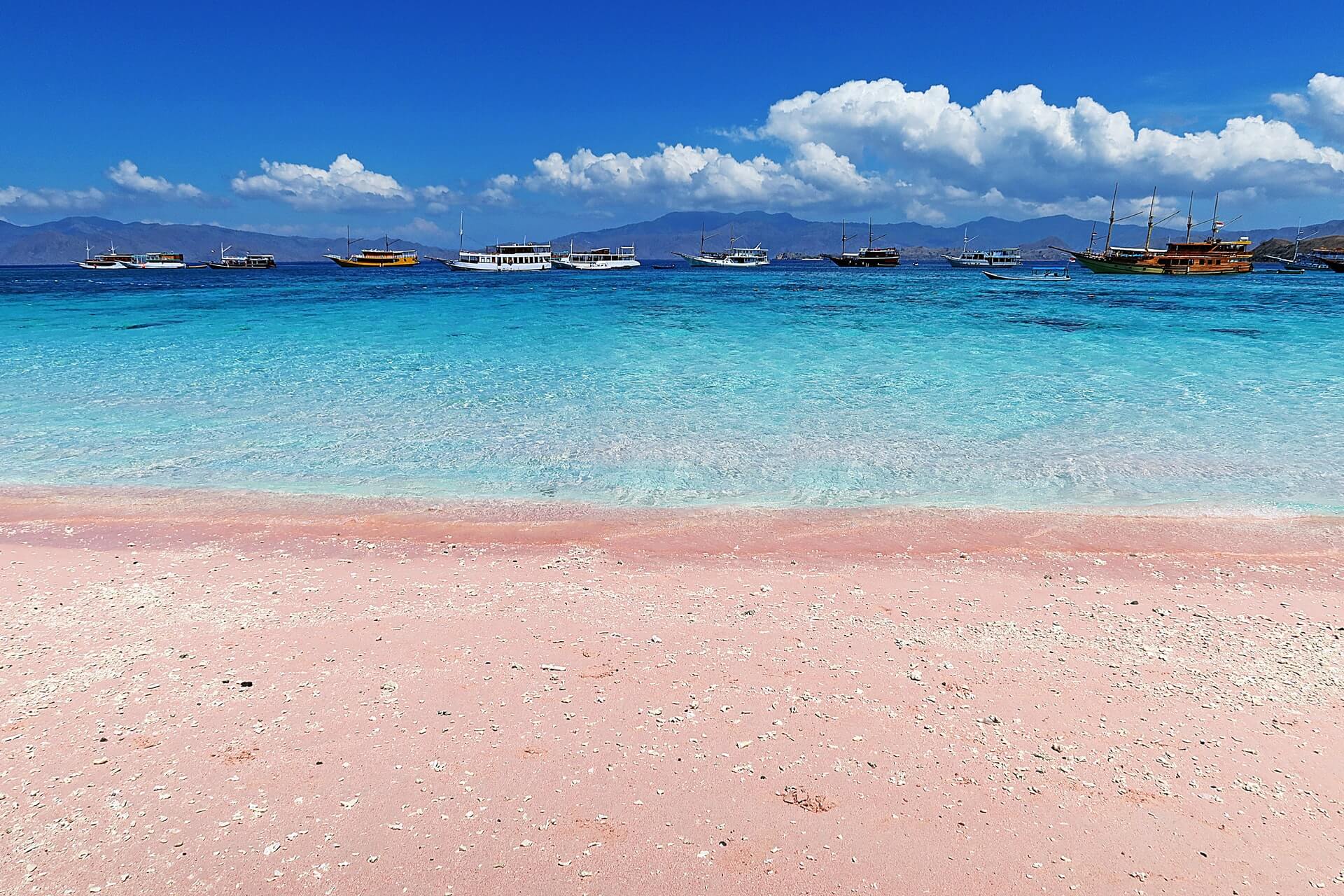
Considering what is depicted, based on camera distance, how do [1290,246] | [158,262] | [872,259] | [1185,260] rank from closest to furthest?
[1185,260]
[872,259]
[158,262]
[1290,246]

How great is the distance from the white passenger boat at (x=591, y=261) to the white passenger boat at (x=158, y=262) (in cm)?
6545

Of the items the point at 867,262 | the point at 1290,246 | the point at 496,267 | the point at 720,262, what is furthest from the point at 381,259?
the point at 1290,246

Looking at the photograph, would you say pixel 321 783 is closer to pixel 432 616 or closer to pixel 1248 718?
A: pixel 432 616

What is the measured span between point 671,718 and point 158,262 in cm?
14552

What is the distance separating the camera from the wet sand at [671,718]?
305cm

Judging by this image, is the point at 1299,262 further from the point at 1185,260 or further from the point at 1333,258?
the point at 1185,260

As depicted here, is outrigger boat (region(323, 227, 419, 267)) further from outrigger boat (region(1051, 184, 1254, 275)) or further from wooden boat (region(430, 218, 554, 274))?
outrigger boat (region(1051, 184, 1254, 275))

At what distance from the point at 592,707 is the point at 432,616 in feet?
5.55

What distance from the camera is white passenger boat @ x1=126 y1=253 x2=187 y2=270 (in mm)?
114625

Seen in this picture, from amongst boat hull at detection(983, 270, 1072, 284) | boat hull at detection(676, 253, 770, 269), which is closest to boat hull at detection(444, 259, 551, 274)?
boat hull at detection(676, 253, 770, 269)

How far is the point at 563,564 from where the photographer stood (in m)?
6.23

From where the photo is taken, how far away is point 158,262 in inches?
4673

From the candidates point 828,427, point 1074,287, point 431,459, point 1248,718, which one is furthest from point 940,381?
point 1074,287

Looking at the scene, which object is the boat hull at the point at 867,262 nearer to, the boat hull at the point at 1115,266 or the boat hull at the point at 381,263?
the boat hull at the point at 1115,266
